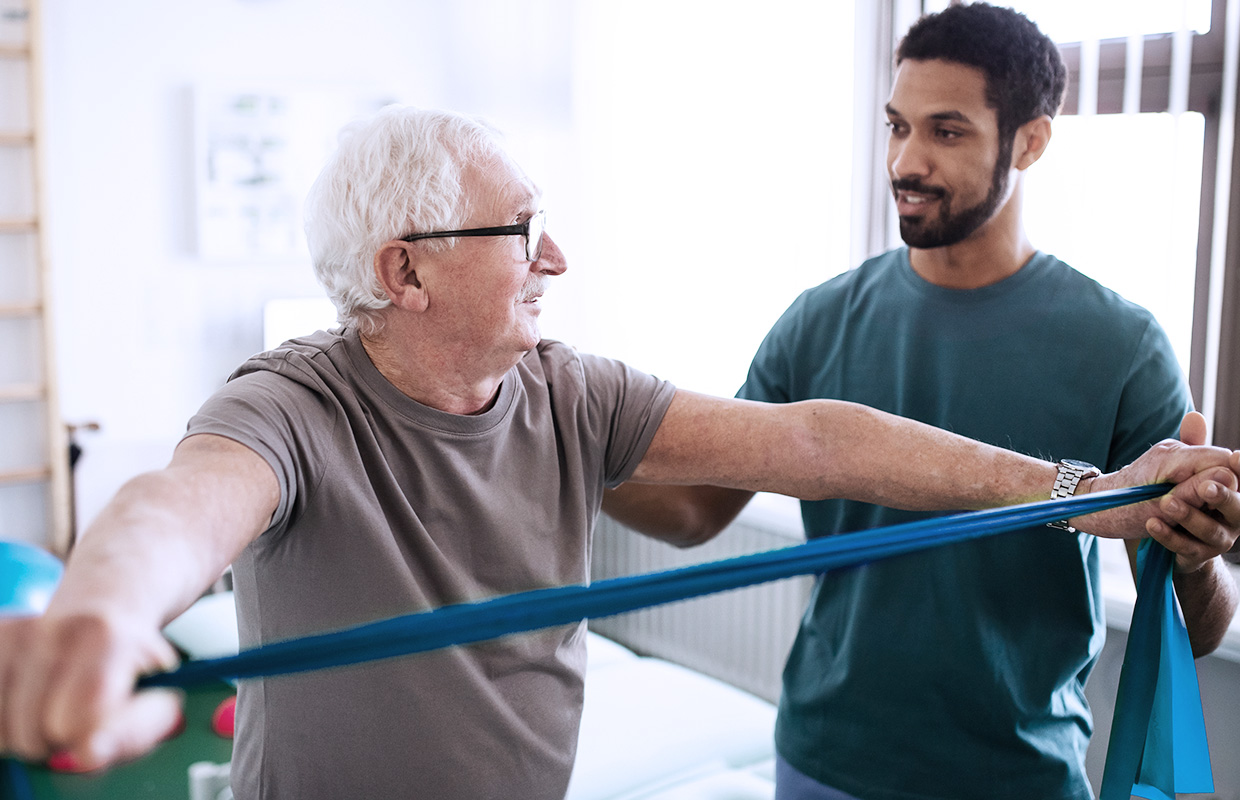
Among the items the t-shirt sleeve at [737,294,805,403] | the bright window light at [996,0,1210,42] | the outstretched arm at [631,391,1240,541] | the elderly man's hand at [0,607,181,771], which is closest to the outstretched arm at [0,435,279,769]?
the elderly man's hand at [0,607,181,771]

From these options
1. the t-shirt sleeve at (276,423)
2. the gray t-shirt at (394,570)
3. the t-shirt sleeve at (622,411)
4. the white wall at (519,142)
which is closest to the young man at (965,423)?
the t-shirt sleeve at (622,411)

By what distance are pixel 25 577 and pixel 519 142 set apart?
225cm

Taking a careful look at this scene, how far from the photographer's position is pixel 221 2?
4430 millimetres

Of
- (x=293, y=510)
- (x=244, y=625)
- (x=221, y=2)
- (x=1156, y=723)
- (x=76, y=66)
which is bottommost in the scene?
(x=1156, y=723)

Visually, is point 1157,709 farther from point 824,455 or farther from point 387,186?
point 387,186

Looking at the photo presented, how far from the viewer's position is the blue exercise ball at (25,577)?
3.11m

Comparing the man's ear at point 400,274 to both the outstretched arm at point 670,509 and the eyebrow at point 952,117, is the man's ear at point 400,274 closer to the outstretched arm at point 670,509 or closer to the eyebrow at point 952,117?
the outstretched arm at point 670,509

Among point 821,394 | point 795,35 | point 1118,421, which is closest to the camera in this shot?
point 1118,421

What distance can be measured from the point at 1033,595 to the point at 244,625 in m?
1.12

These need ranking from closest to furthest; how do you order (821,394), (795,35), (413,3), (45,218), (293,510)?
(293,510) → (821,394) → (795,35) → (45,218) → (413,3)

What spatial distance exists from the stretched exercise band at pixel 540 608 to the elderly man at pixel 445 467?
18 centimetres

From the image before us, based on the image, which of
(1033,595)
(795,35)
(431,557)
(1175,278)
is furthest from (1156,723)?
(795,35)

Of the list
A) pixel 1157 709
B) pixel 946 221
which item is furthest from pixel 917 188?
pixel 1157 709

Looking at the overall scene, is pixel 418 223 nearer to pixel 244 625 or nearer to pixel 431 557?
pixel 431 557
